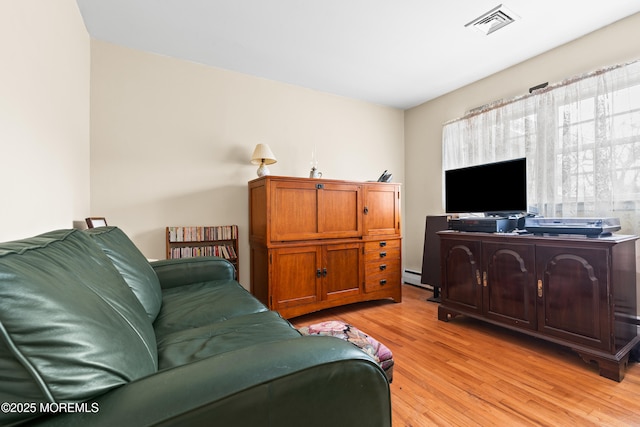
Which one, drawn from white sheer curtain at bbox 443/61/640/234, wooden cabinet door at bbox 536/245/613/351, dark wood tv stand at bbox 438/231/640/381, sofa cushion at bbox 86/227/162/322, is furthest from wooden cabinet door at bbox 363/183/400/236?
sofa cushion at bbox 86/227/162/322

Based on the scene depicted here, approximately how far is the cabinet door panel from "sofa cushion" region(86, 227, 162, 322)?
1222mm

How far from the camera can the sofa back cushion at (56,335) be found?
1.54 ft

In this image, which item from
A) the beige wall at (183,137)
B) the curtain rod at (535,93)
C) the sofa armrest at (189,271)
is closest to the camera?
the sofa armrest at (189,271)

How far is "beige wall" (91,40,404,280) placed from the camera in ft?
8.45

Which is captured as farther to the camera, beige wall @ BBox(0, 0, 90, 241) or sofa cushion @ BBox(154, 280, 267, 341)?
sofa cushion @ BBox(154, 280, 267, 341)

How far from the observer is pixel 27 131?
50.1 inches

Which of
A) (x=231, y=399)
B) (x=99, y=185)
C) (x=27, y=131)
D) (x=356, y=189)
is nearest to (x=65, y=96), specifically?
(x=27, y=131)

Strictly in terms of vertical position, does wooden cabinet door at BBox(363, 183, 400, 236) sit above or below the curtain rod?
below

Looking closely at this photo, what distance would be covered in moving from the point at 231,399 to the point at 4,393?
14.2 inches

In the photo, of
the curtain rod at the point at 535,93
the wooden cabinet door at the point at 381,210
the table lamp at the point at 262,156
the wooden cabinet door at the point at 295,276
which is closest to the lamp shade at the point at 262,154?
the table lamp at the point at 262,156

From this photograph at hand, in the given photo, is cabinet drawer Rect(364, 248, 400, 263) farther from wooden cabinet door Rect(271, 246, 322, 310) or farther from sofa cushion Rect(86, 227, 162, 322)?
sofa cushion Rect(86, 227, 162, 322)

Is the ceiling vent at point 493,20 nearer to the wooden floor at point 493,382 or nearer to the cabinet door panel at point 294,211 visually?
the cabinet door panel at point 294,211

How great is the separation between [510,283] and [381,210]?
4.62 feet

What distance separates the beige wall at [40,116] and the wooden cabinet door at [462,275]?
2898mm
